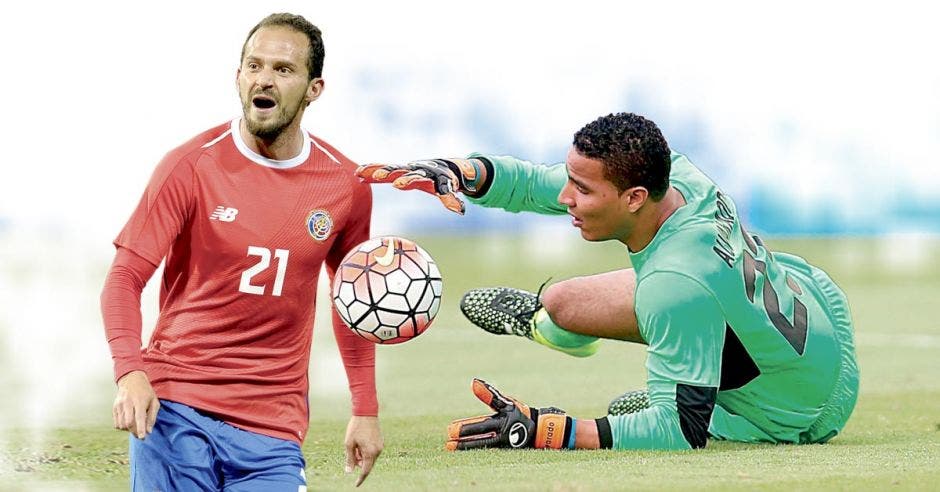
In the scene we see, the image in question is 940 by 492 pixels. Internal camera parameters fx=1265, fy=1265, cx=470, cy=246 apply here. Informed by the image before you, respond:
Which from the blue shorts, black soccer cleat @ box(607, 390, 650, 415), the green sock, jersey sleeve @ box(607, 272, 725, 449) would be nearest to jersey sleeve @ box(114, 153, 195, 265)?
the blue shorts

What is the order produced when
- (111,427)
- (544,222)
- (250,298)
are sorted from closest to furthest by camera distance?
(250,298)
(111,427)
(544,222)

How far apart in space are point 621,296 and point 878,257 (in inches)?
543

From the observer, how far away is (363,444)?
15.3 feet

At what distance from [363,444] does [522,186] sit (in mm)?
1981

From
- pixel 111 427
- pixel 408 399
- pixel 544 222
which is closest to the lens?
pixel 111 427

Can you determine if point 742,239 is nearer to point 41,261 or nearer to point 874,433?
point 874,433

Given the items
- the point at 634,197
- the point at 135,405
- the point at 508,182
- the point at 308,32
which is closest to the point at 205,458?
the point at 135,405

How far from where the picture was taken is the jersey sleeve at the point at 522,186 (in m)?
6.18

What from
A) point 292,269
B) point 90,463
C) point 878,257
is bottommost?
point 878,257

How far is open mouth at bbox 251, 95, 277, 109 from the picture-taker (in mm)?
4551

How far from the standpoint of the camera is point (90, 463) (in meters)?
5.71

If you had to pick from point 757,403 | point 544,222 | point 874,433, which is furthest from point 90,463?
point 544,222

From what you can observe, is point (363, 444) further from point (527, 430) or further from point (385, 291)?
point (527, 430)

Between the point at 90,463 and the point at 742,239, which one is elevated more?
the point at 742,239
